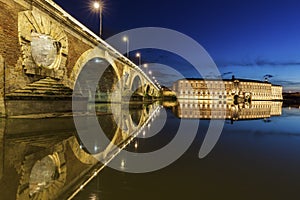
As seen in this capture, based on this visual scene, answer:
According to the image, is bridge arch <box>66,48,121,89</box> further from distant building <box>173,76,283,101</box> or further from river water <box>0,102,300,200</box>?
distant building <box>173,76,283,101</box>

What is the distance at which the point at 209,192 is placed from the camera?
5043 mm

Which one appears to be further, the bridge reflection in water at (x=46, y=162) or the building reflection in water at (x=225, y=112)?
the building reflection in water at (x=225, y=112)

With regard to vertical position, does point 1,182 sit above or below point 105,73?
below

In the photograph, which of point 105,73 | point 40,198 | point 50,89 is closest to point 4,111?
point 50,89

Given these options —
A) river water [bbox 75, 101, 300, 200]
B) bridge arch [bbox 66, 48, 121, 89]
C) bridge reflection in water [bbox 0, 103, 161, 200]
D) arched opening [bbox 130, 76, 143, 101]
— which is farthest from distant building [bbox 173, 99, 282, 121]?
arched opening [bbox 130, 76, 143, 101]

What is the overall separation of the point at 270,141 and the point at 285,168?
4.98m

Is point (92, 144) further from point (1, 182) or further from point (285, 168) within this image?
point (285, 168)

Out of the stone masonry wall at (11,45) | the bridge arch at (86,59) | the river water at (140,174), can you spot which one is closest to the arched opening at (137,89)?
the bridge arch at (86,59)

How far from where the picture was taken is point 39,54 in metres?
17.6

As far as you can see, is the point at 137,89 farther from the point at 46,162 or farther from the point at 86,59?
the point at 46,162

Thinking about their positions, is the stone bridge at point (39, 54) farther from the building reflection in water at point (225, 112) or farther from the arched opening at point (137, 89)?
the arched opening at point (137, 89)

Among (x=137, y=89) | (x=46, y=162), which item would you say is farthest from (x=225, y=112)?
(x=137, y=89)

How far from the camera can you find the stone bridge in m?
13.8

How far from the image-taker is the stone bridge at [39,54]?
45.1ft
